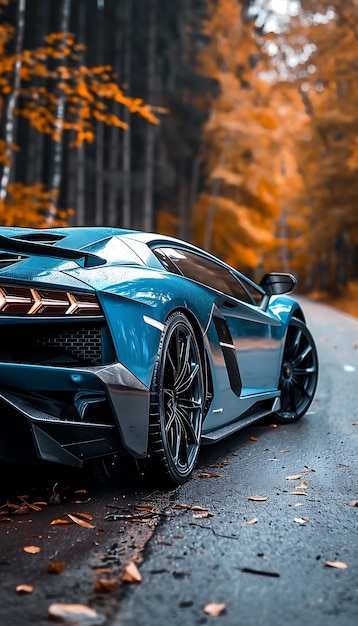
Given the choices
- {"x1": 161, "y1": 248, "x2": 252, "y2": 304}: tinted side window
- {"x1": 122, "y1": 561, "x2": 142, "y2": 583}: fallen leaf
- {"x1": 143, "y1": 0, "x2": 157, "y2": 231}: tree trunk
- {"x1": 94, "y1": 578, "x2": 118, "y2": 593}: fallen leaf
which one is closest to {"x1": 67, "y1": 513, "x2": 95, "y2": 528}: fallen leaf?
{"x1": 122, "y1": 561, "x2": 142, "y2": 583}: fallen leaf

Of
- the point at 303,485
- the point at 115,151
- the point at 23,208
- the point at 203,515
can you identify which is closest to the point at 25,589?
the point at 203,515

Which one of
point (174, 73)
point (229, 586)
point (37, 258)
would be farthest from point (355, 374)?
point (174, 73)

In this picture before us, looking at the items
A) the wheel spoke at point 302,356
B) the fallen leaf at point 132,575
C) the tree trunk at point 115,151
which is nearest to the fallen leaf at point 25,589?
the fallen leaf at point 132,575

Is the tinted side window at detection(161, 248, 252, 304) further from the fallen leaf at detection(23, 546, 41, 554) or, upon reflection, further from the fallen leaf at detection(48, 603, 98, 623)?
the fallen leaf at detection(48, 603, 98, 623)

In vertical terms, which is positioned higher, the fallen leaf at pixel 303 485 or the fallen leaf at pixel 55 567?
the fallen leaf at pixel 55 567

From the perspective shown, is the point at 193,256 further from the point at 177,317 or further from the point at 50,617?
the point at 50,617

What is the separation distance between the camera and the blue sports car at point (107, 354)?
3.44 metres

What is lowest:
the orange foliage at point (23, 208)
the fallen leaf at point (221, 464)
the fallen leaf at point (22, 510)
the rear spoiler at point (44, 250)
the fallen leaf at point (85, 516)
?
the fallen leaf at point (221, 464)

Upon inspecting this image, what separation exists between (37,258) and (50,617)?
1.76 metres

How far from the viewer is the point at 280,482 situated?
13.8 ft

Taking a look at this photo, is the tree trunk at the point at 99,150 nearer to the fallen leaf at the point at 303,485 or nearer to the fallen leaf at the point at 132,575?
the fallen leaf at the point at 303,485

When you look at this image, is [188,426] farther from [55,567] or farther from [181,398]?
[55,567]

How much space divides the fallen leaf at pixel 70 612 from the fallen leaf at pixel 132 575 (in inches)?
10.1

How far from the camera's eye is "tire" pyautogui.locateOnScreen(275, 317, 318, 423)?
239 inches
